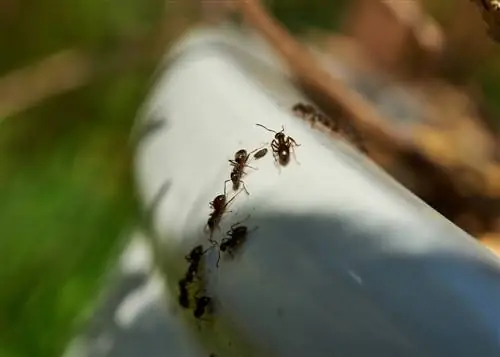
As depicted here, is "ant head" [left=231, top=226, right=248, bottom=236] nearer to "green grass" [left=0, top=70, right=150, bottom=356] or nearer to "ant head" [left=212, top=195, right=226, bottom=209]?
"ant head" [left=212, top=195, right=226, bottom=209]

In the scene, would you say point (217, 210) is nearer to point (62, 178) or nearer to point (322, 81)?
point (322, 81)

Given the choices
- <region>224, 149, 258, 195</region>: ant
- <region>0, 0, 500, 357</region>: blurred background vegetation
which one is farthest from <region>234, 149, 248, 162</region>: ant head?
<region>0, 0, 500, 357</region>: blurred background vegetation

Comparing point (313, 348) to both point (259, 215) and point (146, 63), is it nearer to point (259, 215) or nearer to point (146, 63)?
point (259, 215)

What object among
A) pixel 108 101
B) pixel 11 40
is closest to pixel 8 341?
pixel 108 101

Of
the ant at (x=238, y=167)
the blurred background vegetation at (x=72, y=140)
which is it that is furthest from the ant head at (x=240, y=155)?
the blurred background vegetation at (x=72, y=140)

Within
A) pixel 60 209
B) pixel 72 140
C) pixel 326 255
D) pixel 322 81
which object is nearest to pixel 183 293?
pixel 326 255

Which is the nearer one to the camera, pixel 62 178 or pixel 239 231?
pixel 239 231
